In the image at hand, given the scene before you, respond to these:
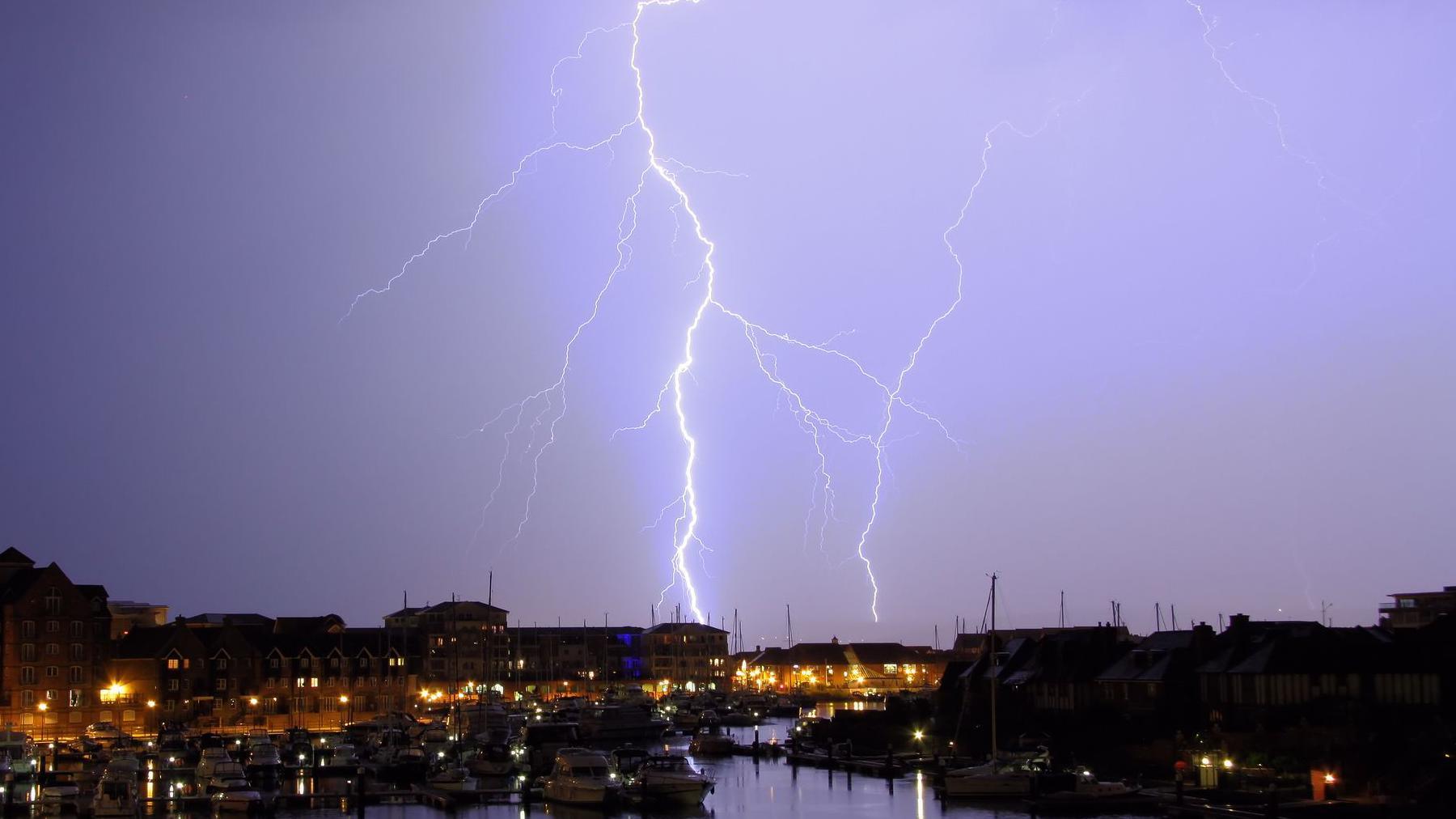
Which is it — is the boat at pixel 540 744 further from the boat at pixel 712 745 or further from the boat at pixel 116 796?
the boat at pixel 116 796

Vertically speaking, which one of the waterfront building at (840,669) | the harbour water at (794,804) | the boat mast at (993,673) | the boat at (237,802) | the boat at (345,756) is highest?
the boat mast at (993,673)

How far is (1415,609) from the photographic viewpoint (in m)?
92.4

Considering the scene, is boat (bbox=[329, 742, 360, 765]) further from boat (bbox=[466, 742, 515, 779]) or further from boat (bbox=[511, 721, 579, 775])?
boat (bbox=[511, 721, 579, 775])

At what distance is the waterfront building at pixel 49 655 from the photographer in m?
69.2

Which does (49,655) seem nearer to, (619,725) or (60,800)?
(60,800)

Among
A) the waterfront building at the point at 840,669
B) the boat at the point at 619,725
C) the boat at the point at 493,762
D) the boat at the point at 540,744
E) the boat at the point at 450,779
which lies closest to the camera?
the boat at the point at 450,779

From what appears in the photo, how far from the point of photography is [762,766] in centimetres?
6050

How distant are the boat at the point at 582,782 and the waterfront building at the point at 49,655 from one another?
3600 centimetres

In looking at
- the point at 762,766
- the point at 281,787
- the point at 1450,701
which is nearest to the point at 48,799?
the point at 281,787

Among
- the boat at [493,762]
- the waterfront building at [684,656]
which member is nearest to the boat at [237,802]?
the boat at [493,762]

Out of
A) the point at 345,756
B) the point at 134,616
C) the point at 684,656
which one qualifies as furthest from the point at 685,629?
the point at 345,756

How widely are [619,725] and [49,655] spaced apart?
99.3ft

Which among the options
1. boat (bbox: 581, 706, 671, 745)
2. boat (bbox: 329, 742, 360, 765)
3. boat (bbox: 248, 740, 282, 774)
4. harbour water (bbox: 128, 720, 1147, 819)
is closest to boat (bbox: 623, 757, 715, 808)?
harbour water (bbox: 128, 720, 1147, 819)

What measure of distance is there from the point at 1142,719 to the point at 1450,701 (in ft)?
36.7
